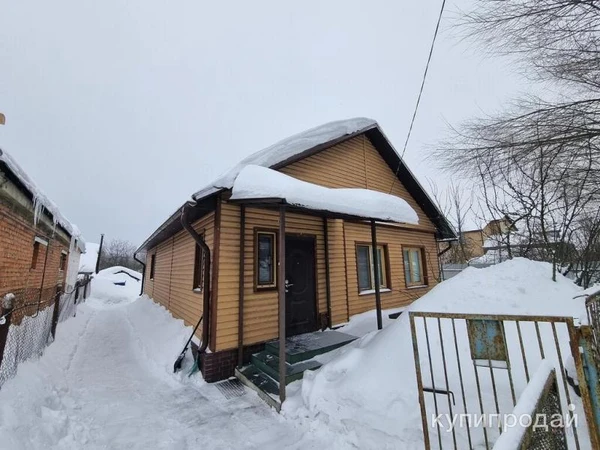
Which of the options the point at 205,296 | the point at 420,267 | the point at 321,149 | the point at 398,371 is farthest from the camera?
the point at 420,267

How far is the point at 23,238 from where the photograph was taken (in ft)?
17.9

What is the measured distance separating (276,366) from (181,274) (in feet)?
14.2

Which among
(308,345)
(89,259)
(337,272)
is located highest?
(89,259)

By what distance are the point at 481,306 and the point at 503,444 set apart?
420 cm

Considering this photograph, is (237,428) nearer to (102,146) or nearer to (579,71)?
(579,71)

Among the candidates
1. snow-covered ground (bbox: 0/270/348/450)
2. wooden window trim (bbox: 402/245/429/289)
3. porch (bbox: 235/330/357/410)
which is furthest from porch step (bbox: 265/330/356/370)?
wooden window trim (bbox: 402/245/429/289)

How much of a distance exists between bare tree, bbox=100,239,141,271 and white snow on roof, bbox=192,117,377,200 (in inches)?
2085

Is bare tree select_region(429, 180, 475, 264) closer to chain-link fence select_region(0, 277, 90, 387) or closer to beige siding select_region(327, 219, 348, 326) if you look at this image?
beige siding select_region(327, 219, 348, 326)

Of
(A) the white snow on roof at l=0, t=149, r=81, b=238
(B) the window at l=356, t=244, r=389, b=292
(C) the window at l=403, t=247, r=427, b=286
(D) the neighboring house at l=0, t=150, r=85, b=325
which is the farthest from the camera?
(C) the window at l=403, t=247, r=427, b=286

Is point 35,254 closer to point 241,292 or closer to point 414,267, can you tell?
point 241,292

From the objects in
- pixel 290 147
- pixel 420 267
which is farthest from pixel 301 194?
pixel 420 267

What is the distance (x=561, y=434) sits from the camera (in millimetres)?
1405

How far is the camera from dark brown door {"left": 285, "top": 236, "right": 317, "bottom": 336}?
5.71 metres

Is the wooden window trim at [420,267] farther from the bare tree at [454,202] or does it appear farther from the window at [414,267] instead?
the bare tree at [454,202]
